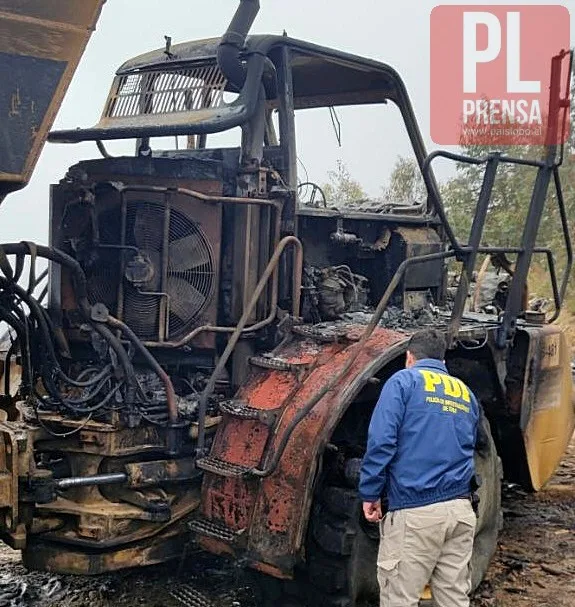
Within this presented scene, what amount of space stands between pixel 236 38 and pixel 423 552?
8.47ft

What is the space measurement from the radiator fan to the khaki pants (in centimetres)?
148

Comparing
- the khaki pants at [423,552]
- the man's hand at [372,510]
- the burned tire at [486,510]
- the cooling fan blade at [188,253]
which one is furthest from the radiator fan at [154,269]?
the burned tire at [486,510]

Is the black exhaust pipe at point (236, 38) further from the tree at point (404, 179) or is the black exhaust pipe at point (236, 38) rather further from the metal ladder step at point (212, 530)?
the tree at point (404, 179)

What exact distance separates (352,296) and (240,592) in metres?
1.70

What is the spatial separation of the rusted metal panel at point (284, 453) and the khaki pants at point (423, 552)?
15.9 inches

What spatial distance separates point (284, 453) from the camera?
373 cm

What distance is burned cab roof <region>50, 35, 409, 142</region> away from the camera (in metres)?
4.29

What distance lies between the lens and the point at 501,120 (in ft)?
63.0

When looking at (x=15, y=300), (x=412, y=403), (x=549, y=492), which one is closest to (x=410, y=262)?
(x=412, y=403)

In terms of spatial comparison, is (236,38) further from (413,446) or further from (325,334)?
(413,446)

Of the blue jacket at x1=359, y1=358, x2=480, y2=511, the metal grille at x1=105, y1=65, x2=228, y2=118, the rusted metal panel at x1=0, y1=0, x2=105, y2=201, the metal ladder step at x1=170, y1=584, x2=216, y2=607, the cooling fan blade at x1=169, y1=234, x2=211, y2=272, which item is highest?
the metal grille at x1=105, y1=65, x2=228, y2=118

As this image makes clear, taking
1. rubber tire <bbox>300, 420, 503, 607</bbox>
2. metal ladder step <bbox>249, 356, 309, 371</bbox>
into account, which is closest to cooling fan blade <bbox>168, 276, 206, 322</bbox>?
metal ladder step <bbox>249, 356, 309, 371</bbox>

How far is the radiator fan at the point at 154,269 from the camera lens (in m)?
4.18

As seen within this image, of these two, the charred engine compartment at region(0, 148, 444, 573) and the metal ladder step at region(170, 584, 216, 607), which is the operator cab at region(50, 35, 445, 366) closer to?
the charred engine compartment at region(0, 148, 444, 573)
